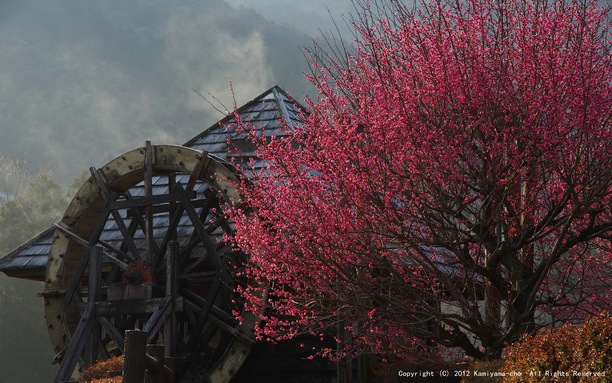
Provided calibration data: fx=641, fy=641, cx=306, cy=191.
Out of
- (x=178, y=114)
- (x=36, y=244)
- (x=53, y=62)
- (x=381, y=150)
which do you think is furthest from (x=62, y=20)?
(x=381, y=150)

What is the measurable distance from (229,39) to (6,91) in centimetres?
3429

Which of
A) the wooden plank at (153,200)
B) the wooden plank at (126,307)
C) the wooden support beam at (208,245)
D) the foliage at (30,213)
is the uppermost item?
the foliage at (30,213)

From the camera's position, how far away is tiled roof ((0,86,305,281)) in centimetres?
955

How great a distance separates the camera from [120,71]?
286 ft

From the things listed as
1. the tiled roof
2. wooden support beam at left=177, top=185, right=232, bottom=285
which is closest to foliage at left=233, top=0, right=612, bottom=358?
→ wooden support beam at left=177, top=185, right=232, bottom=285

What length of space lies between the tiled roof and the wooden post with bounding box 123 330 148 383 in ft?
16.2

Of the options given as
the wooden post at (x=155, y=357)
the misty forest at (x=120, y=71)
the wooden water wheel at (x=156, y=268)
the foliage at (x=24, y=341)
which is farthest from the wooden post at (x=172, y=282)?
the misty forest at (x=120, y=71)

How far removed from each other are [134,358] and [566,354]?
2.71m

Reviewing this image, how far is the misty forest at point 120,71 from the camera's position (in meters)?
72.7

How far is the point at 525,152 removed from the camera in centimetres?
478

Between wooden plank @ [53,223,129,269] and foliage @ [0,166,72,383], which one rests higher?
foliage @ [0,166,72,383]

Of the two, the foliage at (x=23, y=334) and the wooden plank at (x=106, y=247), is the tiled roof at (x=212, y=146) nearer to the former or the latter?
the wooden plank at (x=106, y=247)

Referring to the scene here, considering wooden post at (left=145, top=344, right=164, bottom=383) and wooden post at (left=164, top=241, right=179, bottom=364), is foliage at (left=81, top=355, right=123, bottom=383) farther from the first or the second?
wooden post at (left=145, top=344, right=164, bottom=383)

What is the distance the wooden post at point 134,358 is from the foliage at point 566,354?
96.2 inches
